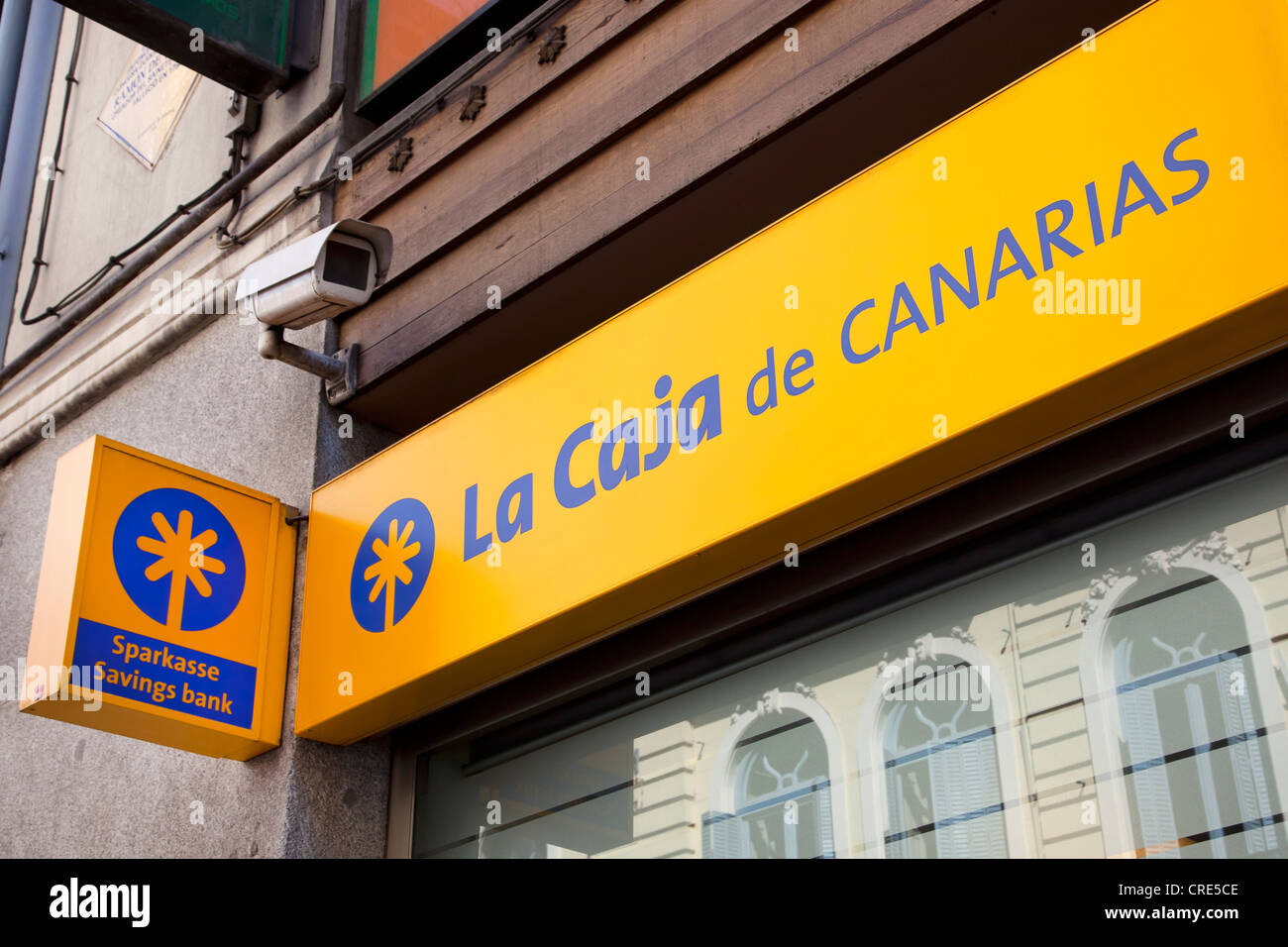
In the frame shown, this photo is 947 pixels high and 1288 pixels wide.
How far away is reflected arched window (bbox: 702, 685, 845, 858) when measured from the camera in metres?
3.80

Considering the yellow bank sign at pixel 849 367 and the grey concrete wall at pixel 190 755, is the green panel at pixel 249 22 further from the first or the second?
the yellow bank sign at pixel 849 367

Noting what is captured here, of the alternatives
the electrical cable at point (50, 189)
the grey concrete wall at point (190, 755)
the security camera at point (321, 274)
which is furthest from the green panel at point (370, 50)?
the electrical cable at point (50, 189)

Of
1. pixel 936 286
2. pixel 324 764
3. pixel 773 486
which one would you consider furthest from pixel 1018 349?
pixel 324 764

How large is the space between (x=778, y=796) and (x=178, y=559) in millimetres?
A: 2151

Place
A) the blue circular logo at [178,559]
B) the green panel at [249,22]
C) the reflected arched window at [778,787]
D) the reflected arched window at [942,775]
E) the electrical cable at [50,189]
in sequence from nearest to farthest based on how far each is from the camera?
the reflected arched window at [942,775]
the reflected arched window at [778,787]
the blue circular logo at [178,559]
the green panel at [249,22]
the electrical cable at [50,189]

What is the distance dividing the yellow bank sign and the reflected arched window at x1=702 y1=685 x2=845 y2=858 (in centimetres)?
44

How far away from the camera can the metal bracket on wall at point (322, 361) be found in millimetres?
5059

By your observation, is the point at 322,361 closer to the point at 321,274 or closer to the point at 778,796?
the point at 321,274

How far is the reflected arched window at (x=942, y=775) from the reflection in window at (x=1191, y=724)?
36 centimetres

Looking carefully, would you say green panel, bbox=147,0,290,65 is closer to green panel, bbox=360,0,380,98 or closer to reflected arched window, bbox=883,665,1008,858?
green panel, bbox=360,0,380,98

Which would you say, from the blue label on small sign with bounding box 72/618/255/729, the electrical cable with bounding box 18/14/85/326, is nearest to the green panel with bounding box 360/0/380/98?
the electrical cable with bounding box 18/14/85/326

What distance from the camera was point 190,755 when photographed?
5277 millimetres
